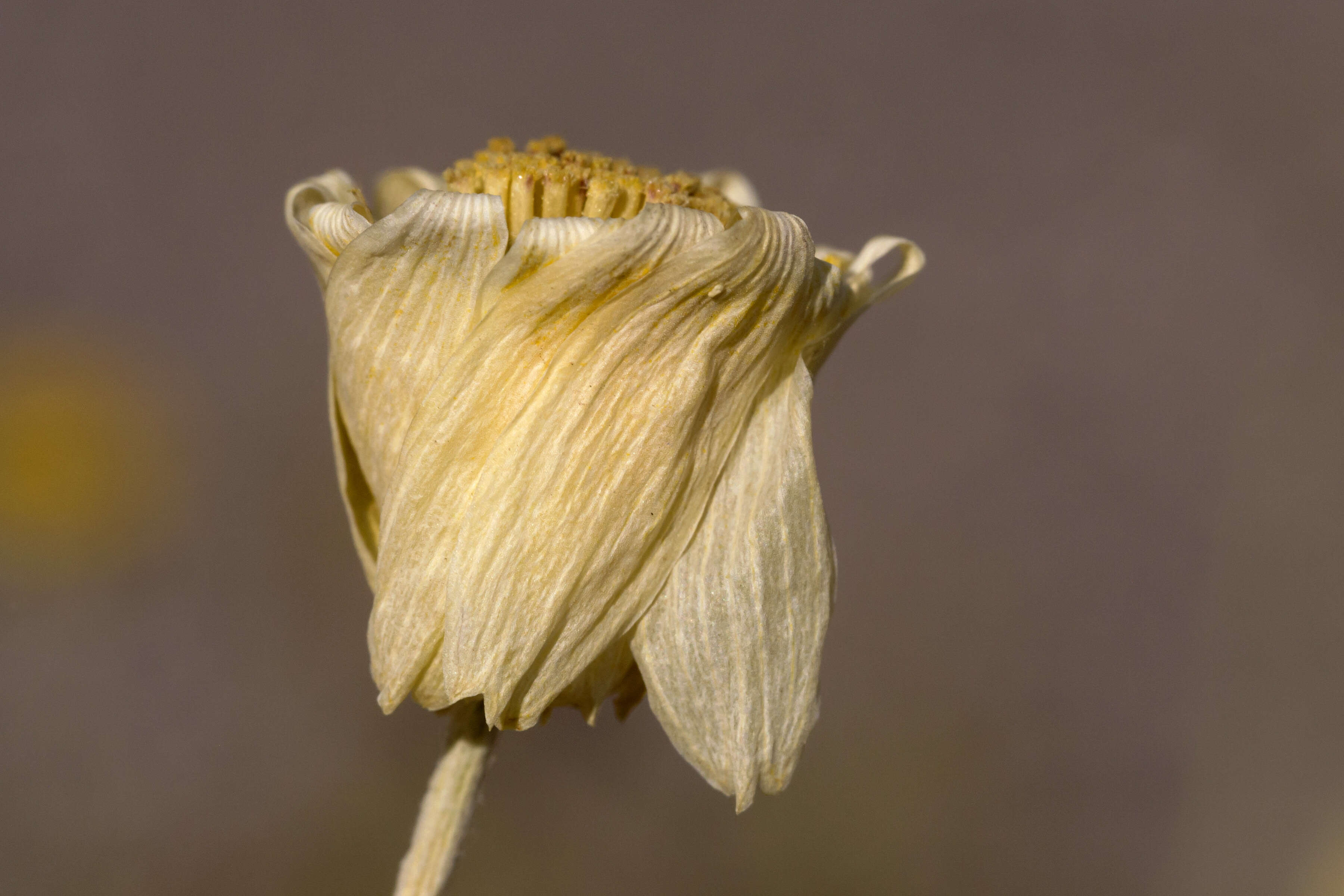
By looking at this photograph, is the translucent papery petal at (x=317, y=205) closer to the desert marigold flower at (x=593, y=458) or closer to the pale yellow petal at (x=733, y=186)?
the desert marigold flower at (x=593, y=458)

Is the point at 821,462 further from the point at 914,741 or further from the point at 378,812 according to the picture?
the point at 378,812

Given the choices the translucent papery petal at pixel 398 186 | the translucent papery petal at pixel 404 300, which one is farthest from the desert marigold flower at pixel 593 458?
the translucent papery petal at pixel 398 186

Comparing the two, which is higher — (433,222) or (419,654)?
(433,222)

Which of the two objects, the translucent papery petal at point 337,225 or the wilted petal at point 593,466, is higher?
the translucent papery petal at point 337,225

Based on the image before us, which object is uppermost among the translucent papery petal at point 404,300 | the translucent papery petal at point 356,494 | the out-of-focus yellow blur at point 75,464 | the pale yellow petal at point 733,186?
the pale yellow petal at point 733,186

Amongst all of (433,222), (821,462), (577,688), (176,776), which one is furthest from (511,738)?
(433,222)

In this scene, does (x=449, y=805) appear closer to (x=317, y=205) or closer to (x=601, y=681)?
(x=601, y=681)

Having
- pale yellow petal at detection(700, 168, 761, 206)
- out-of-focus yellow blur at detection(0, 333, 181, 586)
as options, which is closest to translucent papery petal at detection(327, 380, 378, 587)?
pale yellow petal at detection(700, 168, 761, 206)

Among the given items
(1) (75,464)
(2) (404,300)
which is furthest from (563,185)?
(1) (75,464)
